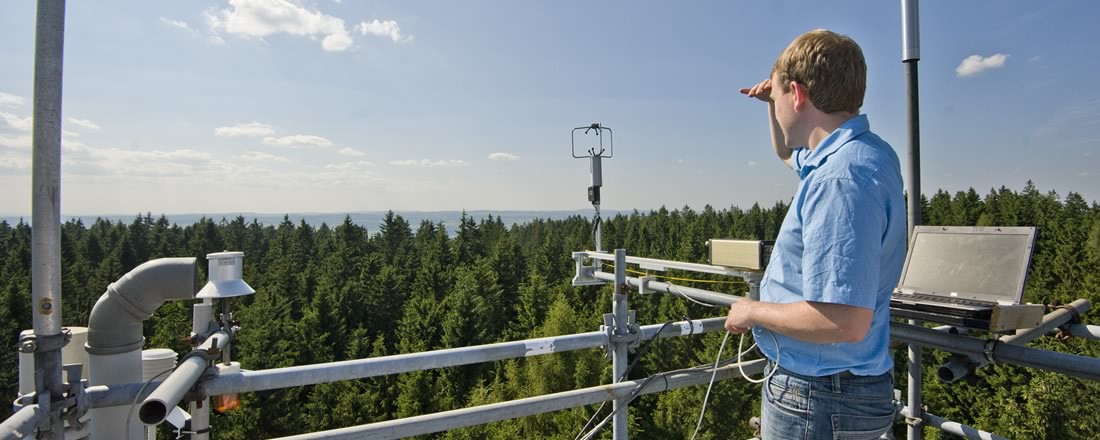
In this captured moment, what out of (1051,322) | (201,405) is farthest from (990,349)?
(201,405)

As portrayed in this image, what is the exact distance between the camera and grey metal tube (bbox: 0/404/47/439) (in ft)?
6.06

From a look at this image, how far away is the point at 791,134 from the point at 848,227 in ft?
1.64

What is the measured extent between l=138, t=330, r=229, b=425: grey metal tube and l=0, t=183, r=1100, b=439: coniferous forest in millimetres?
18010

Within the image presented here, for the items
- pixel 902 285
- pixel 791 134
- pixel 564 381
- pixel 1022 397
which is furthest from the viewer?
pixel 564 381

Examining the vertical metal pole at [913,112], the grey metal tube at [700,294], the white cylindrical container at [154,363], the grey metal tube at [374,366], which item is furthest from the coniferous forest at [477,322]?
the white cylindrical container at [154,363]

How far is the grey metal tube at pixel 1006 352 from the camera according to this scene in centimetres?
222

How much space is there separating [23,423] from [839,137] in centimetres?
282

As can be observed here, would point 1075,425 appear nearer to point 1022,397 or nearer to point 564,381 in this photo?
point 1022,397

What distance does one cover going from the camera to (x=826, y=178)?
1.67 m

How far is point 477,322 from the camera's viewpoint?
4138 cm

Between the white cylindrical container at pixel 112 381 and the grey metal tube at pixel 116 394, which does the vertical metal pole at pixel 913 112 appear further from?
the white cylindrical container at pixel 112 381

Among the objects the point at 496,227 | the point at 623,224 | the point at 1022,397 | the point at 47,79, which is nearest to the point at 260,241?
the point at 496,227

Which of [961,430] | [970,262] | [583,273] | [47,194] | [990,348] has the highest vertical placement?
[47,194]

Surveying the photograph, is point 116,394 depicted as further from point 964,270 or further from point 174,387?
point 964,270
